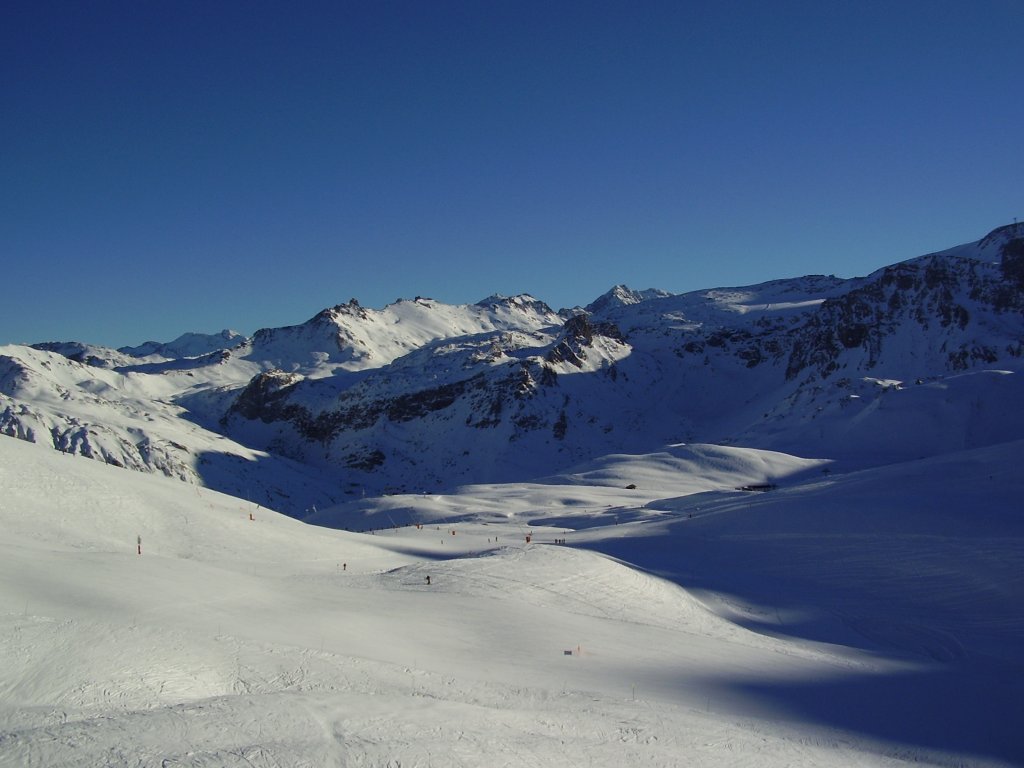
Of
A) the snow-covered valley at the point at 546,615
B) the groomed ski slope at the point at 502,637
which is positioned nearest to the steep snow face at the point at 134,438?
the snow-covered valley at the point at 546,615

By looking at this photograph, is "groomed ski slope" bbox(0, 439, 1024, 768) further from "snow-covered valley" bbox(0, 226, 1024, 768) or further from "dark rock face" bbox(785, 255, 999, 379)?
"dark rock face" bbox(785, 255, 999, 379)

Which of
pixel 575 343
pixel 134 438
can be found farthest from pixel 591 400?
pixel 134 438

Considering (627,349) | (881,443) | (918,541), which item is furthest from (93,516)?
(627,349)

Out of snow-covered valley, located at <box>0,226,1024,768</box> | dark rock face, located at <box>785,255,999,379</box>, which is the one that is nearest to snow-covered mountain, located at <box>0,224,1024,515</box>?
dark rock face, located at <box>785,255,999,379</box>

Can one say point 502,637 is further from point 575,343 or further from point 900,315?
point 900,315

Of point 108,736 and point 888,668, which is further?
point 888,668

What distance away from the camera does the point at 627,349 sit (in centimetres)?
12762

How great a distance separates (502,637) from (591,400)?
3708 inches

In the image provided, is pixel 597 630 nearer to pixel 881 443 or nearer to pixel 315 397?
pixel 881 443

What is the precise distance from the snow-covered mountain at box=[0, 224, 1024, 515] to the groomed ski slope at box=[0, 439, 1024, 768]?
4504 centimetres

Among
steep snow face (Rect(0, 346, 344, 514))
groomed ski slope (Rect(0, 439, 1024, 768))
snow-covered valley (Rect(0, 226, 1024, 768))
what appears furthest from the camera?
steep snow face (Rect(0, 346, 344, 514))

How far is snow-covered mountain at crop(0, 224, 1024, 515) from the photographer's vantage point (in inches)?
2970

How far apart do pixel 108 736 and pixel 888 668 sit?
1651 cm

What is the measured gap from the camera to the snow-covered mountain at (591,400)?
7544 cm
